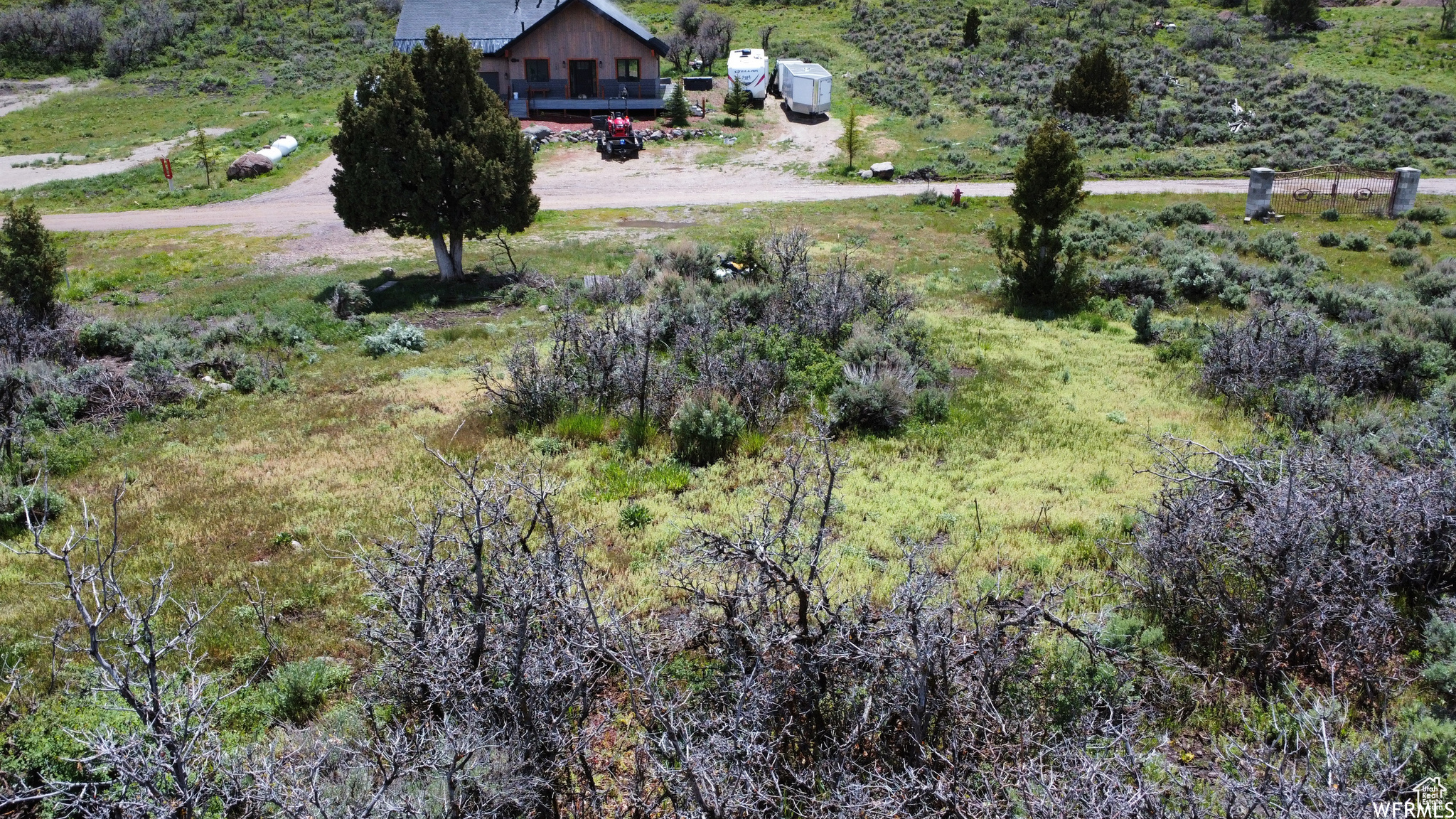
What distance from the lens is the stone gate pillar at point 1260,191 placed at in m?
25.6

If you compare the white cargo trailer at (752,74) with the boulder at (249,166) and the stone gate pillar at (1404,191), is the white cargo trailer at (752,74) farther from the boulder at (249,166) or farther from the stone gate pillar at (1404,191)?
the stone gate pillar at (1404,191)

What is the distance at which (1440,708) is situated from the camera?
5914mm

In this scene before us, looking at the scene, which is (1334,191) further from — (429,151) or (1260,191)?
(429,151)

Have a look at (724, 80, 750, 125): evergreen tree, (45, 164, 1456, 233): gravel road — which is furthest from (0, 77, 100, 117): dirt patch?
(724, 80, 750, 125): evergreen tree

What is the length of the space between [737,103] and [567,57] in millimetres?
8680

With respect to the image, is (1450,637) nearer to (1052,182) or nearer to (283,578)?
(283,578)

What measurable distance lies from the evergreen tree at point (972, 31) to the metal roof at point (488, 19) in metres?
19.6

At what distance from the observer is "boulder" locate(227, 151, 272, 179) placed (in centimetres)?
3347

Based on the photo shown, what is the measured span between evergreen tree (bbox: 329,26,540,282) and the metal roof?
76.4 ft

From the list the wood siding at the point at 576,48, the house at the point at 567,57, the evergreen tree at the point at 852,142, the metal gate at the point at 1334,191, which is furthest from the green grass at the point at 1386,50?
the wood siding at the point at 576,48

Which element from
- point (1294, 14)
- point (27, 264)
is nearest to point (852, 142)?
point (27, 264)

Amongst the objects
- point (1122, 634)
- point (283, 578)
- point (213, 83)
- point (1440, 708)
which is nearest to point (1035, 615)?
point (1122, 634)

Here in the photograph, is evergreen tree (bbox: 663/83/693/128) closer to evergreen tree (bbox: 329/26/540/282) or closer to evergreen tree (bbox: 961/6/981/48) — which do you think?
evergreen tree (bbox: 961/6/981/48)

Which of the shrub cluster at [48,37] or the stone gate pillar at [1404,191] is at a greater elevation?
the shrub cluster at [48,37]
